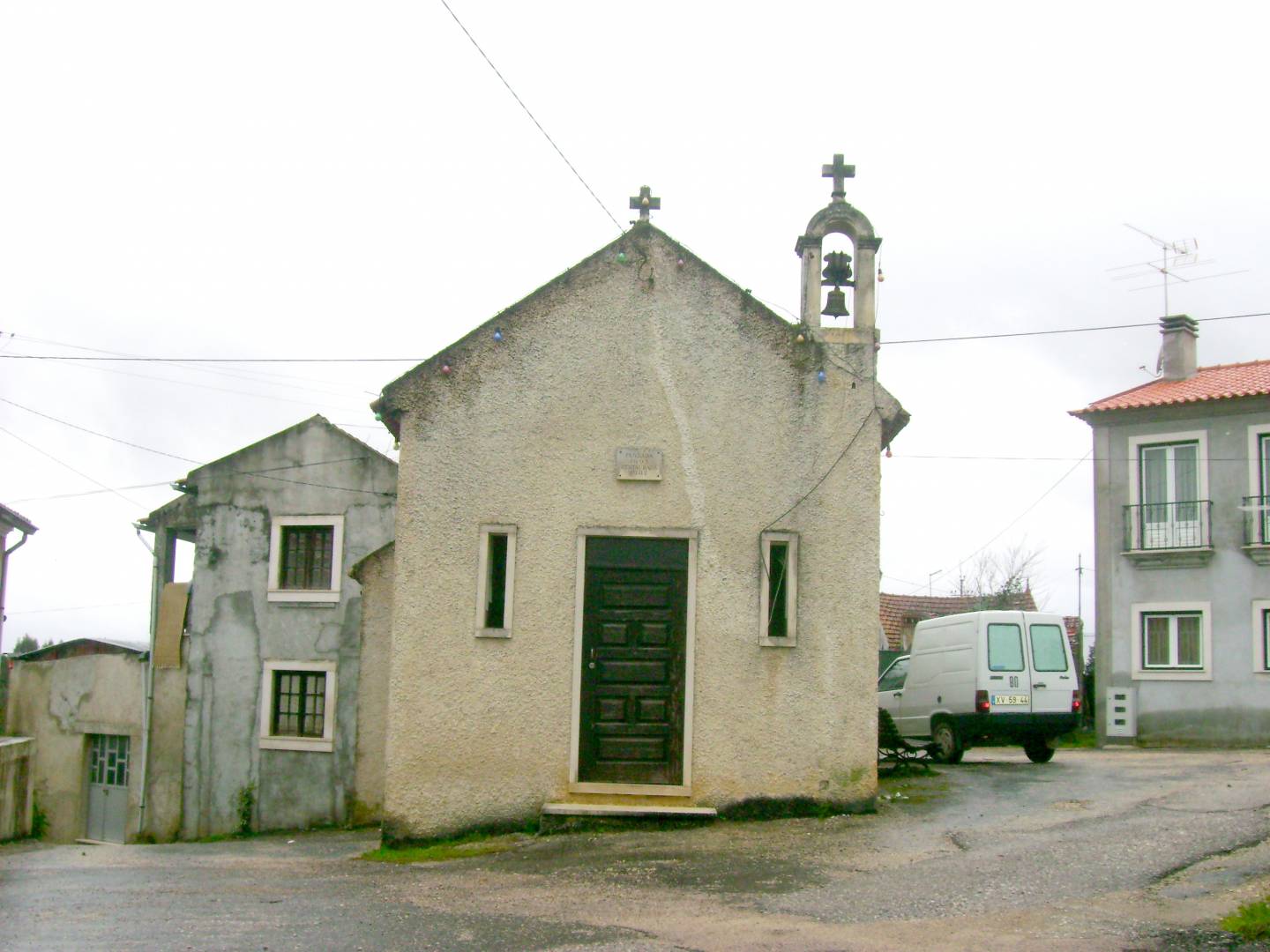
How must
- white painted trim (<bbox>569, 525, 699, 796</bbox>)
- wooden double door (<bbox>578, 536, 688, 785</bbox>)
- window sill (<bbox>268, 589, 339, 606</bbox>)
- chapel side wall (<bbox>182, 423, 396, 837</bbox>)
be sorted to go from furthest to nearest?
window sill (<bbox>268, 589, 339, 606</bbox>) < chapel side wall (<bbox>182, 423, 396, 837</bbox>) < wooden double door (<bbox>578, 536, 688, 785</bbox>) < white painted trim (<bbox>569, 525, 699, 796</bbox>)

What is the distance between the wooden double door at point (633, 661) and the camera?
40.9ft

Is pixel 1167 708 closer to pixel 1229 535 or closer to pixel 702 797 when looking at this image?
pixel 1229 535

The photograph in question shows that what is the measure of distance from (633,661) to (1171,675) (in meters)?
17.8

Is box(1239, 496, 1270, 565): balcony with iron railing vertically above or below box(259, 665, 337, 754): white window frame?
above

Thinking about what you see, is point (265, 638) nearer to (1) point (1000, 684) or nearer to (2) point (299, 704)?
(2) point (299, 704)

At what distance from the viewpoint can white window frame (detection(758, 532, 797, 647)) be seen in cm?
1252

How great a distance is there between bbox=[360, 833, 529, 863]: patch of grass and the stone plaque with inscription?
3.60 m

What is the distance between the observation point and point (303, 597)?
2427 centimetres

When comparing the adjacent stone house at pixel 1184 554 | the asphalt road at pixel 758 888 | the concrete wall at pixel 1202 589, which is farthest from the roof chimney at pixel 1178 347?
the asphalt road at pixel 758 888

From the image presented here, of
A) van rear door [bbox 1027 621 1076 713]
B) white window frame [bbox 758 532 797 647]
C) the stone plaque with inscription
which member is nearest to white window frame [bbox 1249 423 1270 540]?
van rear door [bbox 1027 621 1076 713]

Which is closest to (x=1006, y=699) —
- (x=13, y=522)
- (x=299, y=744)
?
(x=299, y=744)

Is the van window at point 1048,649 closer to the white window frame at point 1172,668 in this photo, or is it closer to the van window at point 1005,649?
the van window at point 1005,649

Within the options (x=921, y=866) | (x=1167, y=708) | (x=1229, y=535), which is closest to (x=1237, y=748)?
(x=1167, y=708)

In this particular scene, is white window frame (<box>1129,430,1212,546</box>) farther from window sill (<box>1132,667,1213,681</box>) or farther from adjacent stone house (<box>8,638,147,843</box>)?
adjacent stone house (<box>8,638,147,843</box>)
